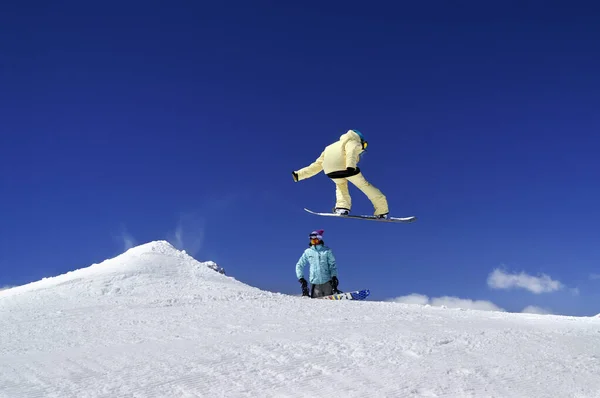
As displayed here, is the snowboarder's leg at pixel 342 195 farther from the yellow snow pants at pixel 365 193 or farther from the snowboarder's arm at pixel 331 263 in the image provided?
the snowboarder's arm at pixel 331 263

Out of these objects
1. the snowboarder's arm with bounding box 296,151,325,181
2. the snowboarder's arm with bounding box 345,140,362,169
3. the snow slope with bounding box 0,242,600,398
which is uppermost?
the snowboarder's arm with bounding box 296,151,325,181

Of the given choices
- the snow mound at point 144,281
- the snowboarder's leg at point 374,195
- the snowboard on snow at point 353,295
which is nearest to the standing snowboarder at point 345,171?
the snowboarder's leg at point 374,195

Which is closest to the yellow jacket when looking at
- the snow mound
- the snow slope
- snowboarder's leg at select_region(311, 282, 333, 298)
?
the snow slope

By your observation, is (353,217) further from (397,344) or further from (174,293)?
(397,344)

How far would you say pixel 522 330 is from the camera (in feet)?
23.0

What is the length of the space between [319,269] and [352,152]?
16.6ft

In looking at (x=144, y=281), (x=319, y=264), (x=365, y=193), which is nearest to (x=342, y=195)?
(x=365, y=193)

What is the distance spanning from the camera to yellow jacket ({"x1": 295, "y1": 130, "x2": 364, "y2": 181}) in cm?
970

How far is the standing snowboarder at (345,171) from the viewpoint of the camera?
9758 millimetres

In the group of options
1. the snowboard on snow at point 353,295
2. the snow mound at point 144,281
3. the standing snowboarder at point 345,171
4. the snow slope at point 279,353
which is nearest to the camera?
the snow slope at point 279,353

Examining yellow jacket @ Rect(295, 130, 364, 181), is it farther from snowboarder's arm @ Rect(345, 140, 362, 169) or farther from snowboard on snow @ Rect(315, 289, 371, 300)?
snowboard on snow @ Rect(315, 289, 371, 300)

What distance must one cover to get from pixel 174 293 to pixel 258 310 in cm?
281

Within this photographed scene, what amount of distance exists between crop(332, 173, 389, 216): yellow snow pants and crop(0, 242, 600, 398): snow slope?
2.18m

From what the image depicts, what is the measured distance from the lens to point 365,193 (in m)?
10.4
